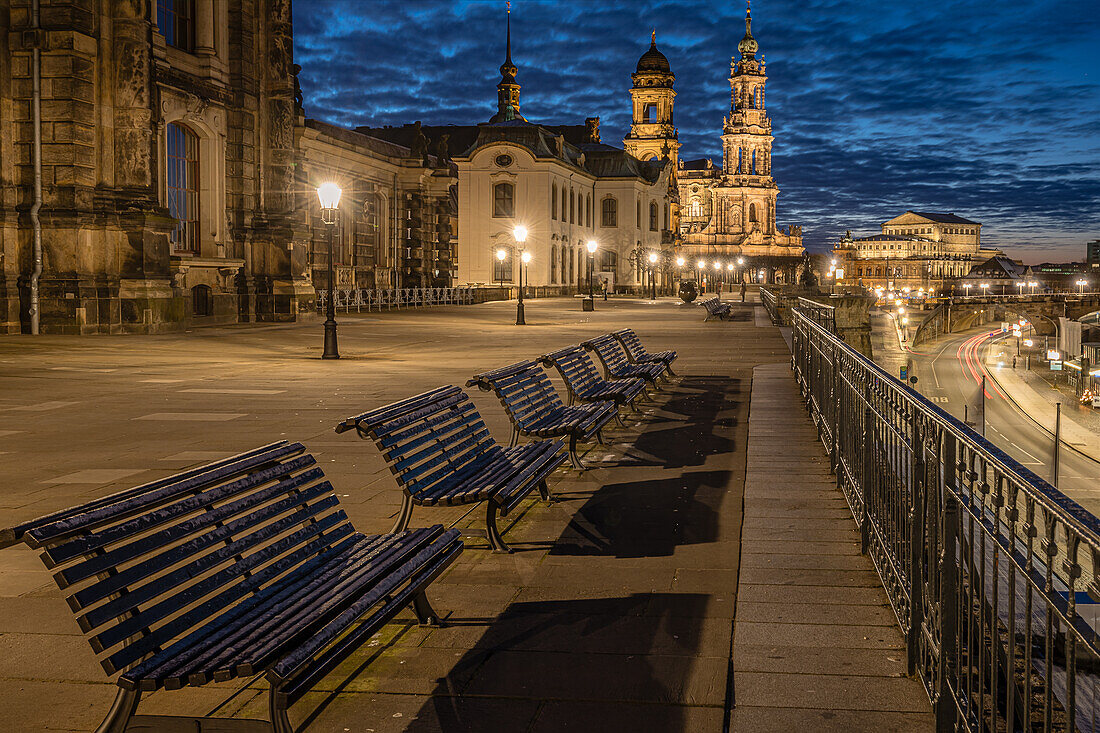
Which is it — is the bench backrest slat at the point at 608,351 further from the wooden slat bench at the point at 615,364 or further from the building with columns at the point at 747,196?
the building with columns at the point at 747,196

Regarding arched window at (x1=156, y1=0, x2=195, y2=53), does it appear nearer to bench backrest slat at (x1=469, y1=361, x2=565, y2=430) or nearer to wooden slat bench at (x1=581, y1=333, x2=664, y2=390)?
wooden slat bench at (x1=581, y1=333, x2=664, y2=390)

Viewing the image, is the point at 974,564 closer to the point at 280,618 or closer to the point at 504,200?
the point at 280,618

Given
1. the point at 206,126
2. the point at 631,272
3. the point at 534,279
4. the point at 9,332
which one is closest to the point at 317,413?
the point at 9,332

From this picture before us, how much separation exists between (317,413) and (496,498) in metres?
6.50

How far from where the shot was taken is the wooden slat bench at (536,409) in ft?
26.1

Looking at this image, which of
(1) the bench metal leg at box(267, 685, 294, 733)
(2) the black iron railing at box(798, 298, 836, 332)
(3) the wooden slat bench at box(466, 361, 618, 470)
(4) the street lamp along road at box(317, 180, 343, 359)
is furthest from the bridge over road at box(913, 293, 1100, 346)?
(1) the bench metal leg at box(267, 685, 294, 733)

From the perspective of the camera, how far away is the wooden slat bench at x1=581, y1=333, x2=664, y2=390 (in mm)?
12464

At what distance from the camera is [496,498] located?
5809mm

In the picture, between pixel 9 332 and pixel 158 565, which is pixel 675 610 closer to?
pixel 158 565

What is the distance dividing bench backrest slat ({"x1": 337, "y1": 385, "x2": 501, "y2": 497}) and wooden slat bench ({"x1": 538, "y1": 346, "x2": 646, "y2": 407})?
2.86 metres

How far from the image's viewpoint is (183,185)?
104ft

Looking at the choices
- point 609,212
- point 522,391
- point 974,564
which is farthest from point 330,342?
point 609,212

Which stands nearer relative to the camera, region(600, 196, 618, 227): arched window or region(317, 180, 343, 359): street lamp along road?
region(317, 180, 343, 359): street lamp along road

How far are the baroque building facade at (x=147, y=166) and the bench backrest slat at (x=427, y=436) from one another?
2090cm
